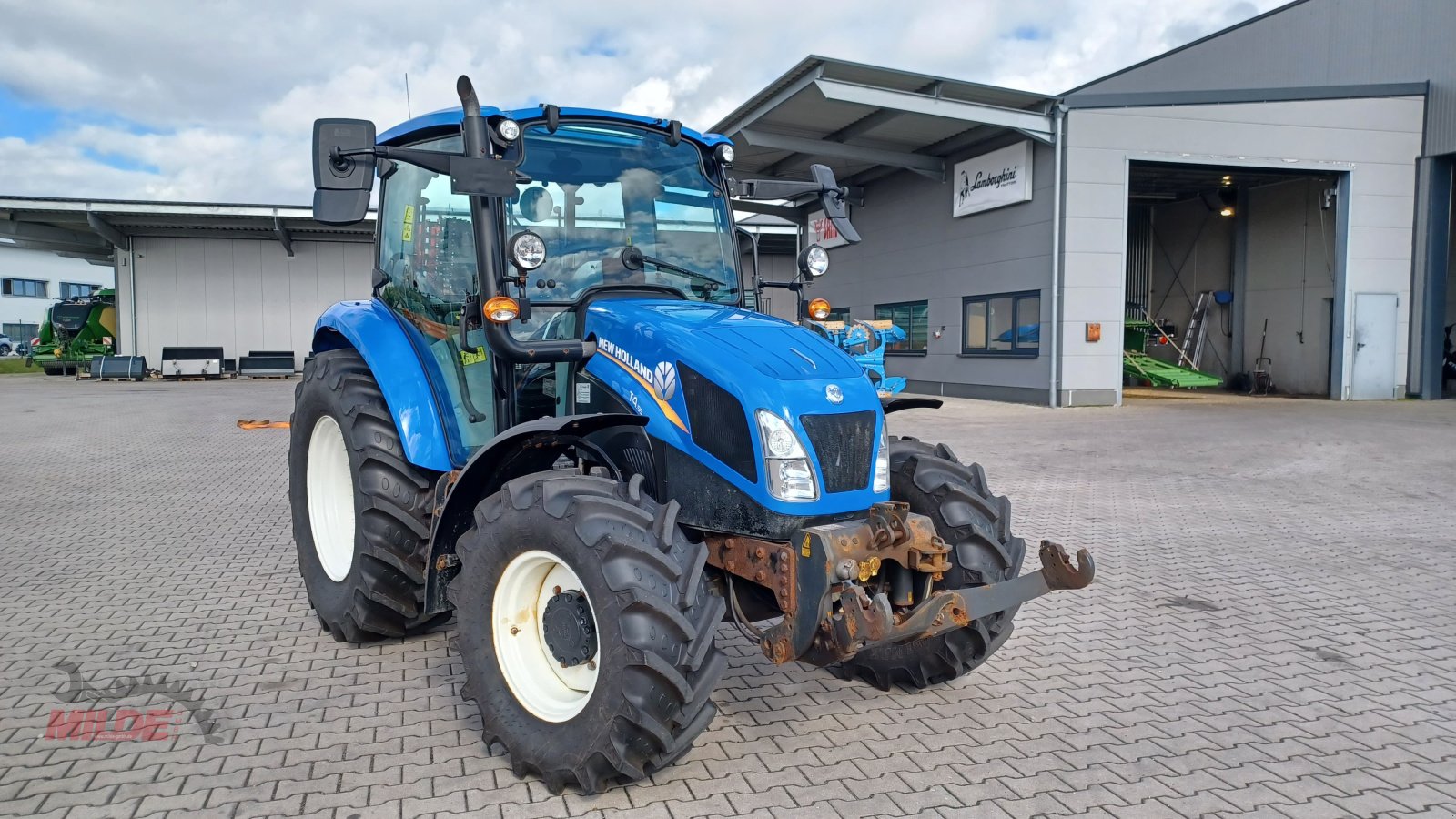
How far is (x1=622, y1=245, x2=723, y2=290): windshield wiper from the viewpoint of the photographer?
3.84 metres

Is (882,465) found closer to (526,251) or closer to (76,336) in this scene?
(526,251)

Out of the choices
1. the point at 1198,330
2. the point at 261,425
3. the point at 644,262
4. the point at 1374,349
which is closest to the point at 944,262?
the point at 1198,330

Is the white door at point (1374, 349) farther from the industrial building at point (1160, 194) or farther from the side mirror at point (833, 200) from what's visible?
the side mirror at point (833, 200)

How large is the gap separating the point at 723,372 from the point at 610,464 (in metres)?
0.64

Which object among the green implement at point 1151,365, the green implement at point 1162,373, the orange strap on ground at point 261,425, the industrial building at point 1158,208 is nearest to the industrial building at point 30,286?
the industrial building at point 1158,208

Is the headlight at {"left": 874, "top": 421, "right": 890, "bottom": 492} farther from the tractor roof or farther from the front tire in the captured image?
the tractor roof

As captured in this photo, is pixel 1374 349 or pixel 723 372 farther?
pixel 1374 349

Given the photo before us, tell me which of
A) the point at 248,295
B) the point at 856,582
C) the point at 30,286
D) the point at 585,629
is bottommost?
the point at 585,629

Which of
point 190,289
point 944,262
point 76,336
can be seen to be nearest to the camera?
point 944,262

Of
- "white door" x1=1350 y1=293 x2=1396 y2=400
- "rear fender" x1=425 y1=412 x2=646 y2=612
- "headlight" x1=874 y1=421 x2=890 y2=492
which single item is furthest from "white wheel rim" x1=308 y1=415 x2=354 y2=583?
"white door" x1=1350 y1=293 x2=1396 y2=400

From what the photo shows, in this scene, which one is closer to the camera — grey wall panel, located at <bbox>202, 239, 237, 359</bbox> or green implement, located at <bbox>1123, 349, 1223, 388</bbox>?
green implement, located at <bbox>1123, 349, 1223, 388</bbox>

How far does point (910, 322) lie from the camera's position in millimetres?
21812

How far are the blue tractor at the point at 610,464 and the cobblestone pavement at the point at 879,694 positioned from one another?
289 millimetres

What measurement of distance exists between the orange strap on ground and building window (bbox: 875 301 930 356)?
41.2ft
